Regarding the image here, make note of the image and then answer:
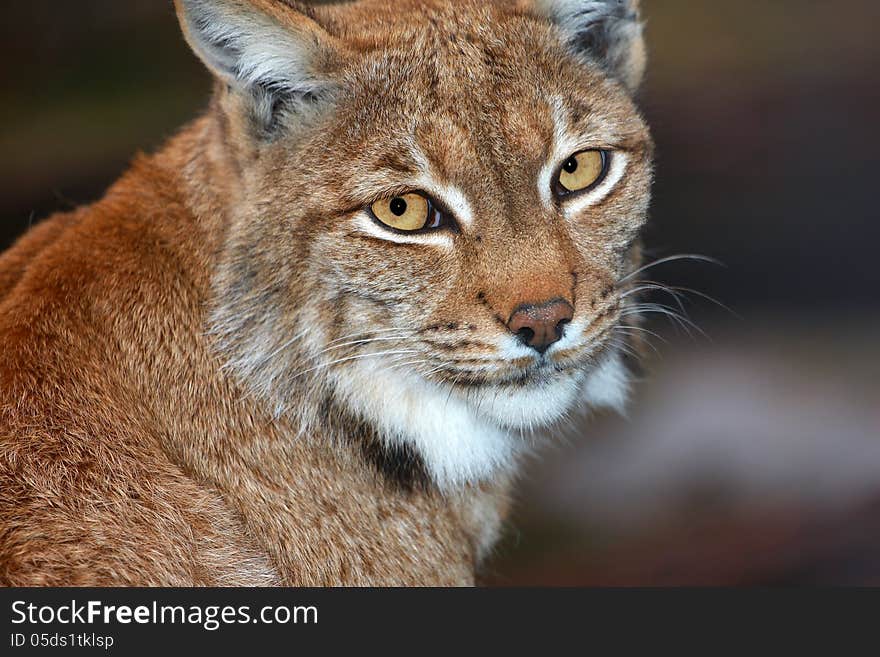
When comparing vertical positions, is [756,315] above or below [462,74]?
above

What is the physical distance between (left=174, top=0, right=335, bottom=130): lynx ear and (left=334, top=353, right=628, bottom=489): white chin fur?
89 centimetres

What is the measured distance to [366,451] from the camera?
342 centimetres

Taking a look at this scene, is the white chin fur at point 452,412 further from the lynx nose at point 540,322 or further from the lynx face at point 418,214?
the lynx nose at point 540,322

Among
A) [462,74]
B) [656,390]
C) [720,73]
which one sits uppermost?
[720,73]

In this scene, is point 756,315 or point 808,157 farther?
point 756,315

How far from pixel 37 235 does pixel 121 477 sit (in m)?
1.18

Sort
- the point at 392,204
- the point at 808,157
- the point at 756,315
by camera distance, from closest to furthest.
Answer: the point at 392,204
the point at 808,157
the point at 756,315

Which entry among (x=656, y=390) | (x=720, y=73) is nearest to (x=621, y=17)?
(x=720, y=73)

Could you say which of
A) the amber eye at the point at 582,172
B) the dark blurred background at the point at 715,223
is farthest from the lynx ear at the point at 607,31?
the dark blurred background at the point at 715,223

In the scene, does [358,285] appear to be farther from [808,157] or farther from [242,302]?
[808,157]

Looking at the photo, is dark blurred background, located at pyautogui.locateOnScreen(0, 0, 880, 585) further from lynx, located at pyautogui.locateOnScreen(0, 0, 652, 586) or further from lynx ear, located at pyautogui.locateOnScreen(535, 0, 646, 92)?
lynx, located at pyautogui.locateOnScreen(0, 0, 652, 586)

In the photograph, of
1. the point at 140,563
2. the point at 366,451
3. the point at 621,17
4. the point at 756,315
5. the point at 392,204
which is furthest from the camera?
the point at 756,315

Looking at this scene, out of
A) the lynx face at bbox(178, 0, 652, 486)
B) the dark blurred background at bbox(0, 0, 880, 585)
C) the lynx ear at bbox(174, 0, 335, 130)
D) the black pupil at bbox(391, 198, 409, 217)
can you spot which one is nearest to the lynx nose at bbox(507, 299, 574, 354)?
the lynx face at bbox(178, 0, 652, 486)

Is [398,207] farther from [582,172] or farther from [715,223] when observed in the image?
[715,223]
